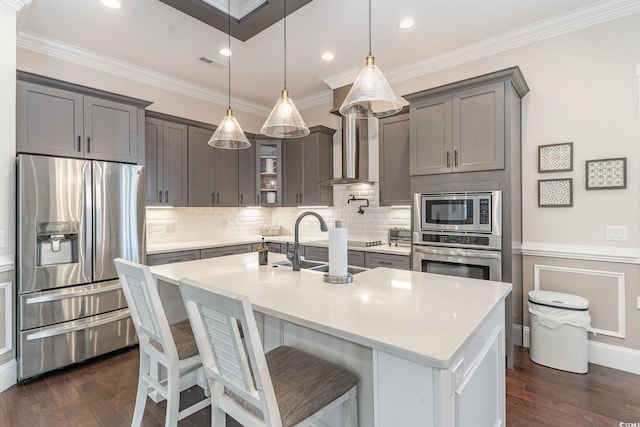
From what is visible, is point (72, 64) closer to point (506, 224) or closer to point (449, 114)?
point (449, 114)

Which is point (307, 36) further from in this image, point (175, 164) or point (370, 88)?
point (175, 164)

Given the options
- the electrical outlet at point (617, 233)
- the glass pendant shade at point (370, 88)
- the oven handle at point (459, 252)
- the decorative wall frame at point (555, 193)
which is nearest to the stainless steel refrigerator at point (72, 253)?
the glass pendant shade at point (370, 88)

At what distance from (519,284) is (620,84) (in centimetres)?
191

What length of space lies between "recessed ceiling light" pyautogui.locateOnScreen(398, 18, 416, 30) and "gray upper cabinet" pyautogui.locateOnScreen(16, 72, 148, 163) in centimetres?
276

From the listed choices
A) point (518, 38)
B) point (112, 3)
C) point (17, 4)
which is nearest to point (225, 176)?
point (112, 3)

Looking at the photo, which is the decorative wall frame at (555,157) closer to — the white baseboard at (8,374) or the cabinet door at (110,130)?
the cabinet door at (110,130)

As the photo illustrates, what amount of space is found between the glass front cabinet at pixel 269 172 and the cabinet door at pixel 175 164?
3.80ft

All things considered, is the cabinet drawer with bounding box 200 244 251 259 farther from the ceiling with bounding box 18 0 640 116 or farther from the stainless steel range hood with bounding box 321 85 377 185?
the ceiling with bounding box 18 0 640 116

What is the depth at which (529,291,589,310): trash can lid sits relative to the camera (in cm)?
261

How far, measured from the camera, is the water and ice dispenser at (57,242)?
8.70 feet

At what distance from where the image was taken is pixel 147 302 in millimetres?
1564

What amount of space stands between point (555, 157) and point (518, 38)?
125cm

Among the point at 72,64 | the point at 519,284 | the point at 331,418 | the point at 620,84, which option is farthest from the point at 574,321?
the point at 72,64

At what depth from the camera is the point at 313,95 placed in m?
4.93
